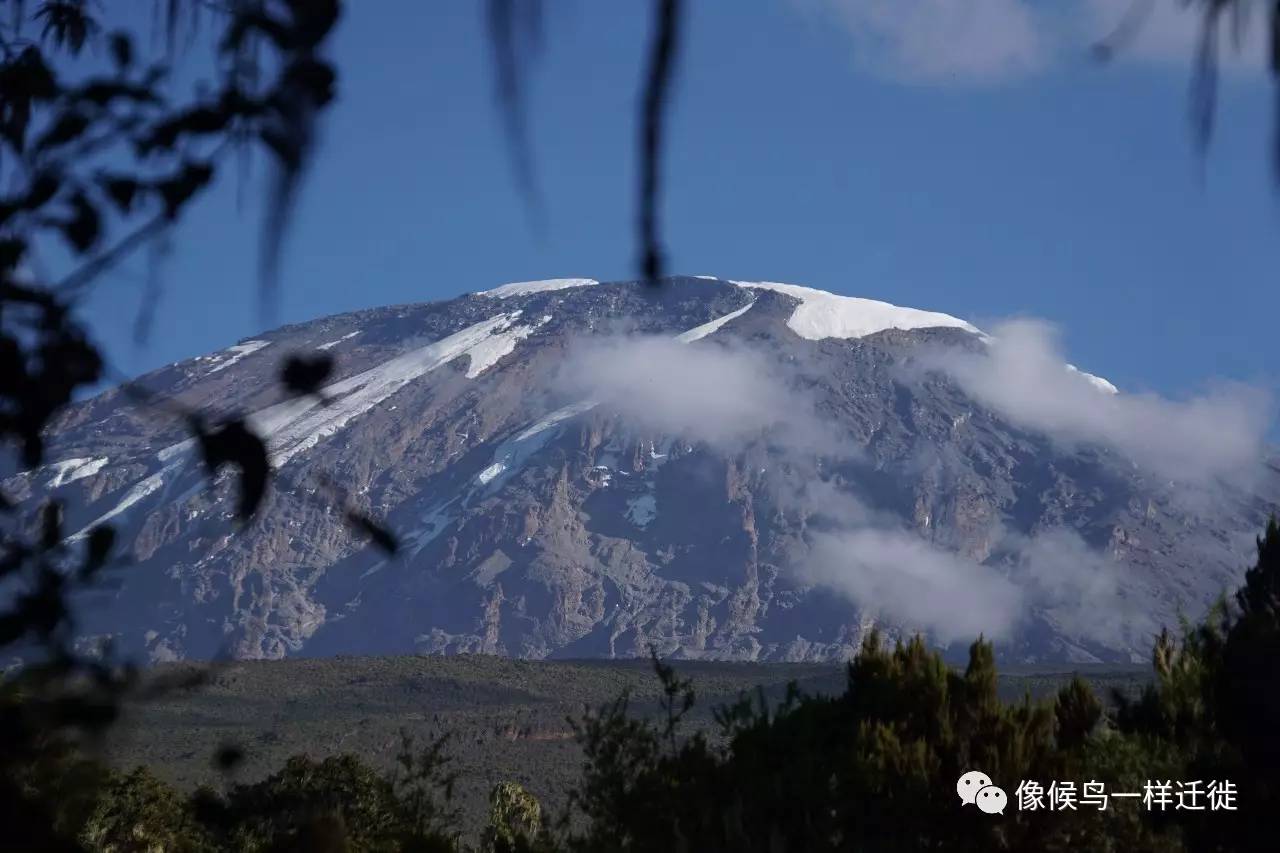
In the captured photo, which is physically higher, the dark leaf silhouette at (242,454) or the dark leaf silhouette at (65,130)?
the dark leaf silhouette at (65,130)

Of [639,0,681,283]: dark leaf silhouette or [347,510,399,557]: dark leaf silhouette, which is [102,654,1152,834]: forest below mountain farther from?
[639,0,681,283]: dark leaf silhouette

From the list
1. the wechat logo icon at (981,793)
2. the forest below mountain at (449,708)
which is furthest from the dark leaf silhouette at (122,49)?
the forest below mountain at (449,708)

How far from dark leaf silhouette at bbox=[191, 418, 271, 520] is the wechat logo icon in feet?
25.2

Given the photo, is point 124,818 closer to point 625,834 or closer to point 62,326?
point 625,834

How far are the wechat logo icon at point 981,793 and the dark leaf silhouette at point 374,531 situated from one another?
7520 millimetres

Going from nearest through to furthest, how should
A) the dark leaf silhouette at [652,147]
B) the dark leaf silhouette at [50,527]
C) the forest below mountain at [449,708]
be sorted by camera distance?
1. the dark leaf silhouette at [652,147]
2. the dark leaf silhouette at [50,527]
3. the forest below mountain at [449,708]

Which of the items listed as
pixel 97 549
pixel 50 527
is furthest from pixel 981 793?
pixel 50 527

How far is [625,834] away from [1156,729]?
4131 millimetres

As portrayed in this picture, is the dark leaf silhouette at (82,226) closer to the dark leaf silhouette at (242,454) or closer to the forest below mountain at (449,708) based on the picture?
the dark leaf silhouette at (242,454)

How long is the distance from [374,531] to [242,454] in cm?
25

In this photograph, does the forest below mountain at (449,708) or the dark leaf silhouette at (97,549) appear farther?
the forest below mountain at (449,708)

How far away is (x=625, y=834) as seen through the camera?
962 centimetres

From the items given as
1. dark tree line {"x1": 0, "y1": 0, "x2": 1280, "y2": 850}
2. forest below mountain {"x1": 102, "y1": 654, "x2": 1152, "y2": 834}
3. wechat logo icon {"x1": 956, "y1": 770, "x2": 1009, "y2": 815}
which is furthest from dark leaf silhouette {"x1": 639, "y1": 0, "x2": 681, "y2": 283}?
forest below mountain {"x1": 102, "y1": 654, "x2": 1152, "y2": 834}

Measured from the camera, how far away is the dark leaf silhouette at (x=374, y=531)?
8.78 feet
